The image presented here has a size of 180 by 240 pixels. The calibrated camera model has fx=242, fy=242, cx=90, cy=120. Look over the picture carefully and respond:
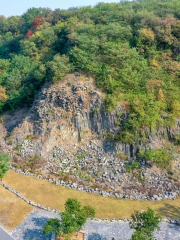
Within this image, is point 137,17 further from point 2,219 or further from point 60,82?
point 2,219

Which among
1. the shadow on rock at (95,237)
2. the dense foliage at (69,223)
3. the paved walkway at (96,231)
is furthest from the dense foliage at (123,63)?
the dense foliage at (69,223)

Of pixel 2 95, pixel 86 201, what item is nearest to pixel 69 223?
pixel 86 201

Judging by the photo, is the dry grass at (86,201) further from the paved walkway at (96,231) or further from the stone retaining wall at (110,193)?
the paved walkway at (96,231)

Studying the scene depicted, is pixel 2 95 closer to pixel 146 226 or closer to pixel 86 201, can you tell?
pixel 86 201

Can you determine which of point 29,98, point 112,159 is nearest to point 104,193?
point 112,159

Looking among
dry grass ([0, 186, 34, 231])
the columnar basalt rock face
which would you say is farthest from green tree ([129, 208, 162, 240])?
dry grass ([0, 186, 34, 231])

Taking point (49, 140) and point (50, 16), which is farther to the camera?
point (50, 16)

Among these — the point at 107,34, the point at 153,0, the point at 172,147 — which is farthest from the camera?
the point at 153,0
